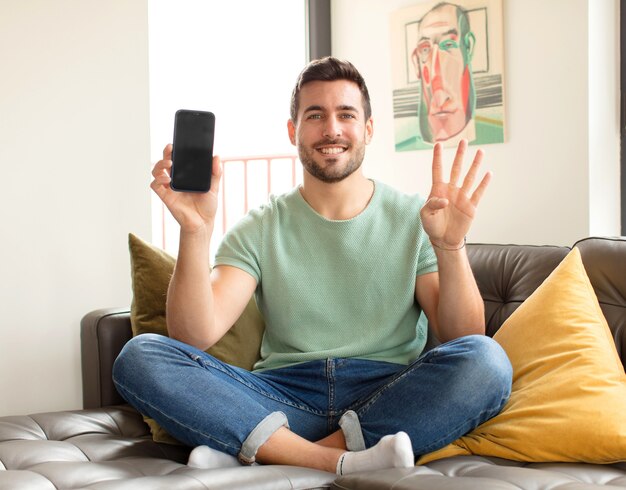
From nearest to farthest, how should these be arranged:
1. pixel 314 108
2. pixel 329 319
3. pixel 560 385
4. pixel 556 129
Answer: pixel 560 385, pixel 329 319, pixel 314 108, pixel 556 129

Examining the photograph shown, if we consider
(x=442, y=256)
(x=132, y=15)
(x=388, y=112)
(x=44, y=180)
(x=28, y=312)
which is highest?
(x=132, y=15)

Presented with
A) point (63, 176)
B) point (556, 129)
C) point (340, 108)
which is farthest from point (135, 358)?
point (556, 129)

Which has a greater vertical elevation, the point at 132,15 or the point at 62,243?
the point at 132,15

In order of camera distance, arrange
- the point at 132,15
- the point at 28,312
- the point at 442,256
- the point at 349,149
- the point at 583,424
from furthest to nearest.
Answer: the point at 132,15, the point at 28,312, the point at 349,149, the point at 442,256, the point at 583,424

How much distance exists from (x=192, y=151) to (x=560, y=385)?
94cm

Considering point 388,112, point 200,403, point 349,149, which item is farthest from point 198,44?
point 200,403

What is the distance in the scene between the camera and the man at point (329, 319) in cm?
187

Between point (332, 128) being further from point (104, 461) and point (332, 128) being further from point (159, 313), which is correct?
point (104, 461)

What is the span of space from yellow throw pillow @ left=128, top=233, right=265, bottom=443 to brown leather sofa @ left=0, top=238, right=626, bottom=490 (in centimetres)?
8

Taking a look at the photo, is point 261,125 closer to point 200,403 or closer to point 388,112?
point 388,112

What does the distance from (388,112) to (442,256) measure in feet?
5.50

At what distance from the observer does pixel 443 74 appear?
3369 mm

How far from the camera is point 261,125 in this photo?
5520 mm

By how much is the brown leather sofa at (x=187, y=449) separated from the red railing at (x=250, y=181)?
2670mm
